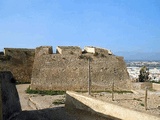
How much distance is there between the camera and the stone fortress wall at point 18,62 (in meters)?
26.8

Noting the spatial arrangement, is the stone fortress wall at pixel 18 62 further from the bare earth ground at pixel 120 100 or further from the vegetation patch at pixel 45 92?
the vegetation patch at pixel 45 92

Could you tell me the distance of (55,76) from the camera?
23875mm

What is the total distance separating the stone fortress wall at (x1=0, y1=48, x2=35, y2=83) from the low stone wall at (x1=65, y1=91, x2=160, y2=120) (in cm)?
1485

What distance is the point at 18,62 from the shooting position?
90.2 ft

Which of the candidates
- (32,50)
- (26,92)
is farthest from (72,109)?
(32,50)

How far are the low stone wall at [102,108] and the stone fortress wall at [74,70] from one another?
10.3 metres

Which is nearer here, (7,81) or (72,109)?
(7,81)

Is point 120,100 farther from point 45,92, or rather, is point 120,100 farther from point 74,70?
point 45,92

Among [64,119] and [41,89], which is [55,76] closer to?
[41,89]

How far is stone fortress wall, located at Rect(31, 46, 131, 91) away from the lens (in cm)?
2369

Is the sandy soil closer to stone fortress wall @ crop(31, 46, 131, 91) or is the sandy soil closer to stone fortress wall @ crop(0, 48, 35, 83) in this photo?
stone fortress wall @ crop(31, 46, 131, 91)

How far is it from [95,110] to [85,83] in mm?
12299

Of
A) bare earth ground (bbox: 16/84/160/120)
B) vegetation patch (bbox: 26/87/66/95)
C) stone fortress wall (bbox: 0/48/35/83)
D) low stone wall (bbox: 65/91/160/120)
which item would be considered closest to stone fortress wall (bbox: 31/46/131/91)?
vegetation patch (bbox: 26/87/66/95)

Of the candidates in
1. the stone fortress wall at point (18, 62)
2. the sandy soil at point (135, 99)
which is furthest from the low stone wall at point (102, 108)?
the stone fortress wall at point (18, 62)
